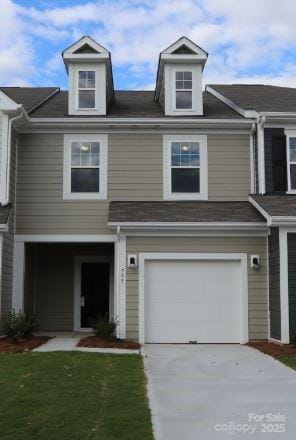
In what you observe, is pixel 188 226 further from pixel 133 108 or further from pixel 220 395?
pixel 220 395

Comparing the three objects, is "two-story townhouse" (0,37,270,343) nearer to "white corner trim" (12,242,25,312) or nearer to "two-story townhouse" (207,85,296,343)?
"white corner trim" (12,242,25,312)

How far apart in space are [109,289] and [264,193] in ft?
17.1

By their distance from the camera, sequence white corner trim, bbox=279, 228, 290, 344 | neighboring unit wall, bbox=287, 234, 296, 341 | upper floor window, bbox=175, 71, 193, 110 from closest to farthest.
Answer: white corner trim, bbox=279, 228, 290, 344 < neighboring unit wall, bbox=287, 234, 296, 341 < upper floor window, bbox=175, 71, 193, 110

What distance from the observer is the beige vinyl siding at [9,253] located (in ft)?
45.8

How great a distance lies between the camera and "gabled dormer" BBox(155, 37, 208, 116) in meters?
15.8

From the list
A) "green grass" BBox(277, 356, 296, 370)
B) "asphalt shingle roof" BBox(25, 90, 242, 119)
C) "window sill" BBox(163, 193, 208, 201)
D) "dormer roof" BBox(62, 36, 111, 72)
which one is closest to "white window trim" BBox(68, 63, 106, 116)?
"dormer roof" BBox(62, 36, 111, 72)

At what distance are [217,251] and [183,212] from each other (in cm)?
127

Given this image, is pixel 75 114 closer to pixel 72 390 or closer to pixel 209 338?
pixel 209 338

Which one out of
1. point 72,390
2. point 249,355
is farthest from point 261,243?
point 72,390

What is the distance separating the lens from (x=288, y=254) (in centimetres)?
1309

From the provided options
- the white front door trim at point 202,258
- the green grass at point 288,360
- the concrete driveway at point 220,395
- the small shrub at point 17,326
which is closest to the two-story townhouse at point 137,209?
the white front door trim at point 202,258

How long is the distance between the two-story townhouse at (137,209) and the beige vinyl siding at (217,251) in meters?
0.02

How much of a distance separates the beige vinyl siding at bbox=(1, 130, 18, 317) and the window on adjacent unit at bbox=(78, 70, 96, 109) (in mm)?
2039

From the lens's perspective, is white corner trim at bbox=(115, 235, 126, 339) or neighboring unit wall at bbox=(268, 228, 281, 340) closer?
neighboring unit wall at bbox=(268, 228, 281, 340)
